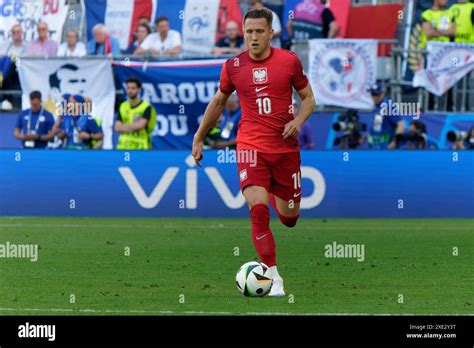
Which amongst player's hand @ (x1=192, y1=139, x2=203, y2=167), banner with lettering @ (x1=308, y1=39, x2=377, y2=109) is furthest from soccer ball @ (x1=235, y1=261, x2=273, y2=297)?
banner with lettering @ (x1=308, y1=39, x2=377, y2=109)

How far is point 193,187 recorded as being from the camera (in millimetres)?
19812

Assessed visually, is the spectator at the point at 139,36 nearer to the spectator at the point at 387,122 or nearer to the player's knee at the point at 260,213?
the spectator at the point at 387,122

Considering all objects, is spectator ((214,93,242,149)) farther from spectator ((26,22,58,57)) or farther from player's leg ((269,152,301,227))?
player's leg ((269,152,301,227))

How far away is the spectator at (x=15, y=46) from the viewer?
893 inches

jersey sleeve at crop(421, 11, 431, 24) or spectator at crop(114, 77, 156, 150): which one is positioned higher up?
jersey sleeve at crop(421, 11, 431, 24)

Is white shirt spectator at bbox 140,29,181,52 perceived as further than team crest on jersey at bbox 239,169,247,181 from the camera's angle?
Yes

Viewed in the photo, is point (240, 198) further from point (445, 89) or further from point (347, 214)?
point (445, 89)

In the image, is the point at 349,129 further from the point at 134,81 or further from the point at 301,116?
the point at 301,116

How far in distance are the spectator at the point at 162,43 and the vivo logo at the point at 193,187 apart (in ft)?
11.6

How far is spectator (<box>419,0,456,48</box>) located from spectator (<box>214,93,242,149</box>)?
374 cm

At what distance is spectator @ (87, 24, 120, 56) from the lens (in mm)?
22734

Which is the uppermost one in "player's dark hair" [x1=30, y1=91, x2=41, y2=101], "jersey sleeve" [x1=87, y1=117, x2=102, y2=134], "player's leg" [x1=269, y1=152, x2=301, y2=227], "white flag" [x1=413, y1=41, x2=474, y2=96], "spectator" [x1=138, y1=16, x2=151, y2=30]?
"spectator" [x1=138, y1=16, x2=151, y2=30]

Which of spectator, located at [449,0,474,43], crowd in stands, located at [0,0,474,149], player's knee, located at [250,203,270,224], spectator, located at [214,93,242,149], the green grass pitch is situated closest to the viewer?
the green grass pitch

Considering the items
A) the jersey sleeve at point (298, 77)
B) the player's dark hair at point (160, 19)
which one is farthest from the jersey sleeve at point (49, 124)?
the jersey sleeve at point (298, 77)
